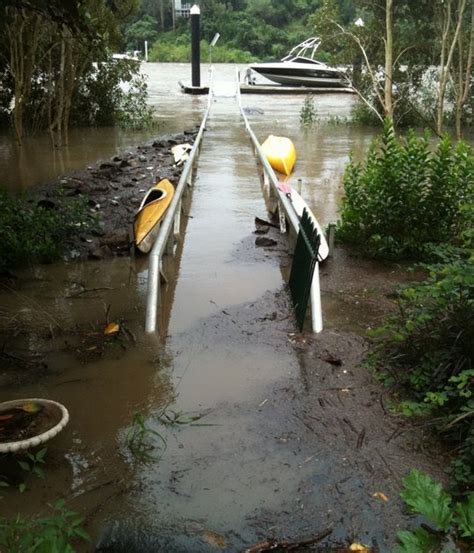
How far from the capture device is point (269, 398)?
4.12 m

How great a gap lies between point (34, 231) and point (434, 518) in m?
5.47

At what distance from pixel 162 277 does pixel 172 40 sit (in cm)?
6322

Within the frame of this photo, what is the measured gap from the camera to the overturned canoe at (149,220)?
23.6 feet

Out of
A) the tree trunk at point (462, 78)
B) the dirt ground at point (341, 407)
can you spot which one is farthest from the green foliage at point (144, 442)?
the tree trunk at point (462, 78)

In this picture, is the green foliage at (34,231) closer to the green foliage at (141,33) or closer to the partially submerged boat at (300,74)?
the partially submerged boat at (300,74)

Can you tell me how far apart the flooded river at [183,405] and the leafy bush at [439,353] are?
63 cm

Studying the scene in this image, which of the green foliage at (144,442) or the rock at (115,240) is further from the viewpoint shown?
the rock at (115,240)

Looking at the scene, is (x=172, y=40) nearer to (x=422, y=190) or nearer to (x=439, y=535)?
(x=422, y=190)

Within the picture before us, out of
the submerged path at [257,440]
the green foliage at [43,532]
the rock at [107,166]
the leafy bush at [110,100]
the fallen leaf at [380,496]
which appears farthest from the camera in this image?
the leafy bush at [110,100]

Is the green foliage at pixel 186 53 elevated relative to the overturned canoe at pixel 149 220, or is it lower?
elevated

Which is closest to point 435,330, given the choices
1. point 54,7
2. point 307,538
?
point 307,538

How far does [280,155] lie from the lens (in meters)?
12.6

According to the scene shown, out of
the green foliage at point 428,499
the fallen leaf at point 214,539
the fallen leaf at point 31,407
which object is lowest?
the fallen leaf at point 214,539

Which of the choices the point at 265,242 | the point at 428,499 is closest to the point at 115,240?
the point at 265,242
